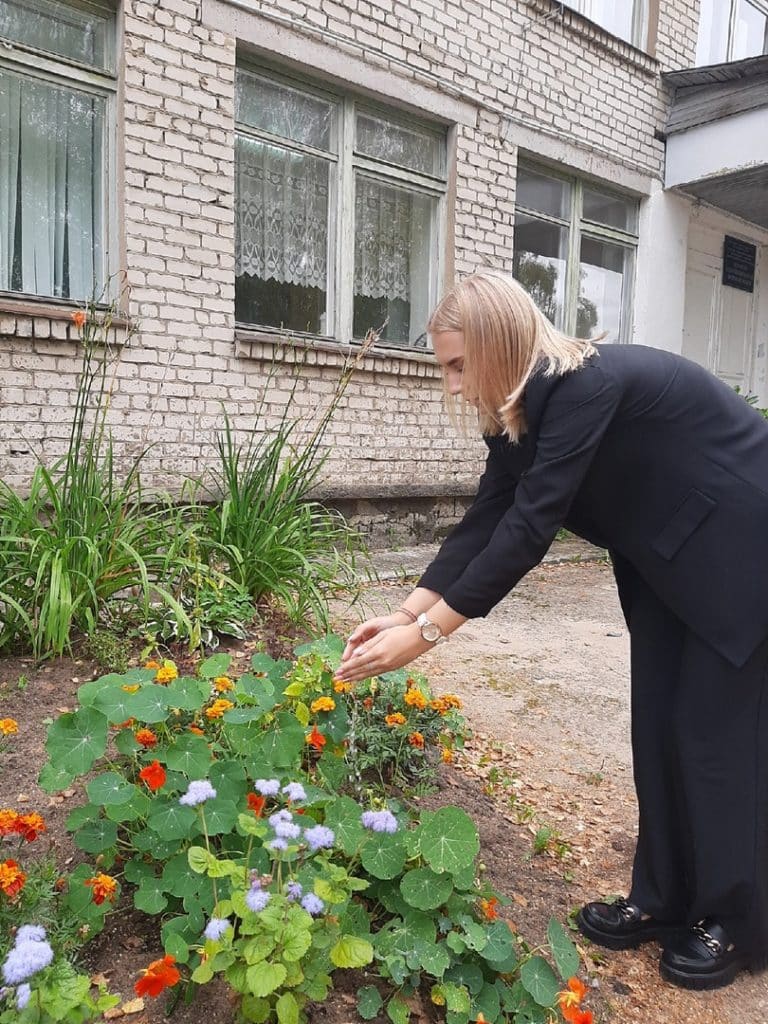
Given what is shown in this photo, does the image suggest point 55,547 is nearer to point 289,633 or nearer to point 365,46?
point 289,633

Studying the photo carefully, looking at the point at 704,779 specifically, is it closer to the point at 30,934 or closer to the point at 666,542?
the point at 666,542

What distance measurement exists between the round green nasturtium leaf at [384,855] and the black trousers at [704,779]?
64cm

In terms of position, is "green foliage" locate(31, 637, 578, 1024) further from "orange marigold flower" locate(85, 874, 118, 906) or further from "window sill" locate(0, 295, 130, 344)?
"window sill" locate(0, 295, 130, 344)

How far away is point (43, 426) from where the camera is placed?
476 centimetres

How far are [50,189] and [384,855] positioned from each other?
481 centimetres

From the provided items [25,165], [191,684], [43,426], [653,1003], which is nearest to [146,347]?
[43,426]

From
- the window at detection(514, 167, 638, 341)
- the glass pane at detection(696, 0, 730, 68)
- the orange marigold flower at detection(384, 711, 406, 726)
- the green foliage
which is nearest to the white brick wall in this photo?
the window at detection(514, 167, 638, 341)

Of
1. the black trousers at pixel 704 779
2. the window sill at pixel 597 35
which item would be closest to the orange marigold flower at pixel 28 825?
the black trousers at pixel 704 779

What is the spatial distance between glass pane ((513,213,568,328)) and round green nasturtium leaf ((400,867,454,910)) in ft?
22.9

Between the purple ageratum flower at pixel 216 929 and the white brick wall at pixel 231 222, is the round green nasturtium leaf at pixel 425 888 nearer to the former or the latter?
the purple ageratum flower at pixel 216 929

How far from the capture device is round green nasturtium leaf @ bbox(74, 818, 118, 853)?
1.57m

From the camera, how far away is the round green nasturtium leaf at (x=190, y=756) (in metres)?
1.59

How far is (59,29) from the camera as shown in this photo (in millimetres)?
4855

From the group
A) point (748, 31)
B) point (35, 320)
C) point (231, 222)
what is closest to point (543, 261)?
point (231, 222)
